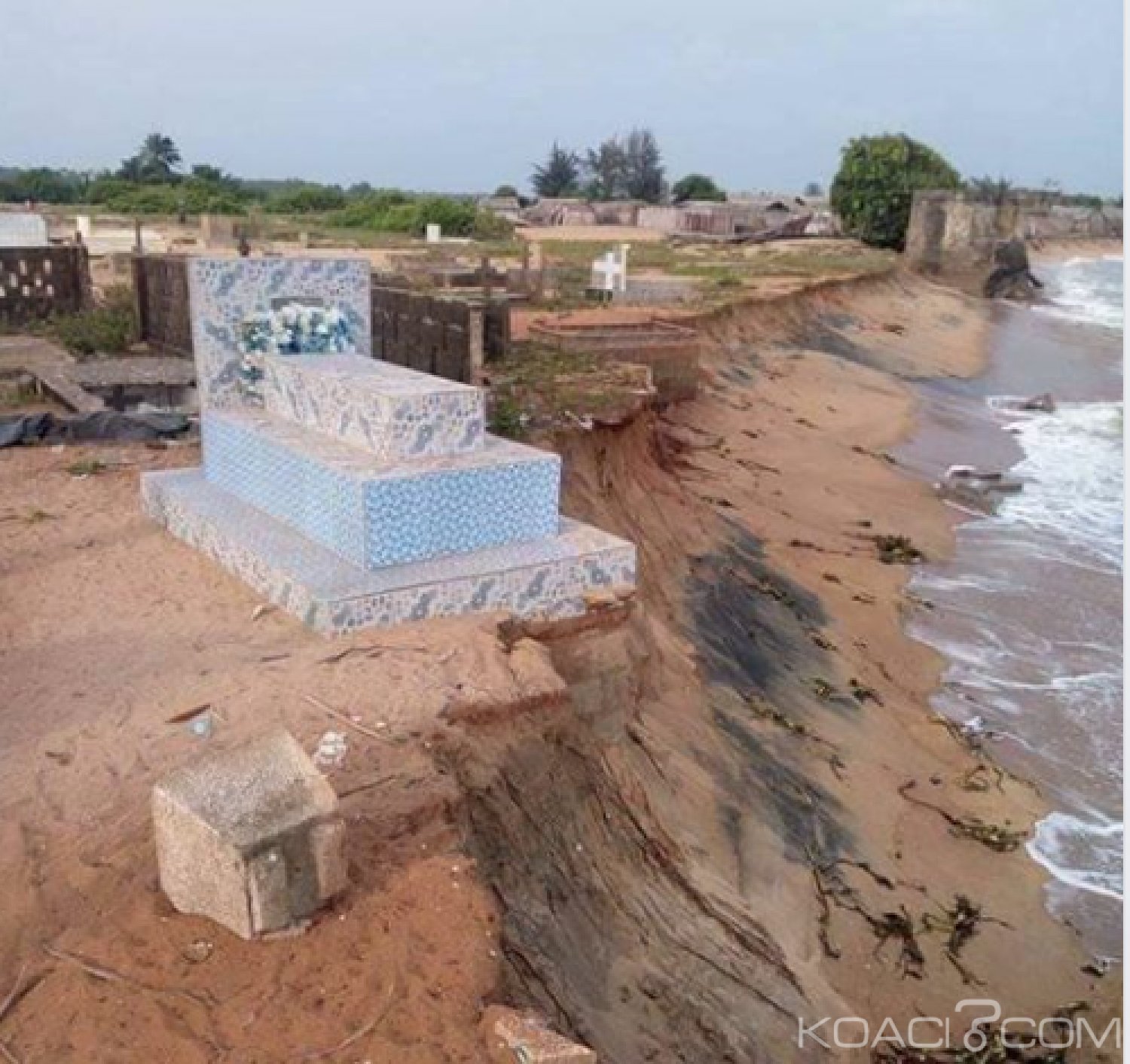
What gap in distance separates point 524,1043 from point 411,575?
134 inches

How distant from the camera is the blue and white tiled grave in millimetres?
6668

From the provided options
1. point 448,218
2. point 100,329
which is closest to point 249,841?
point 100,329

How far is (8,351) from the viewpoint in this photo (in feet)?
46.6

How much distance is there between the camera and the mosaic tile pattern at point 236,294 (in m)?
8.39

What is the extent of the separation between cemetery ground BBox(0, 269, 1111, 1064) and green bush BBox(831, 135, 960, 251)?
142 feet

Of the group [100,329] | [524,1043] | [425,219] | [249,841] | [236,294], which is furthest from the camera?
[425,219]

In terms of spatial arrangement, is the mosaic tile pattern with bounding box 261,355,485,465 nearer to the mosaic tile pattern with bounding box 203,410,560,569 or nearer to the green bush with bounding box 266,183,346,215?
the mosaic tile pattern with bounding box 203,410,560,569

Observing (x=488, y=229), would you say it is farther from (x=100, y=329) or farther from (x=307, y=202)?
(x=100, y=329)

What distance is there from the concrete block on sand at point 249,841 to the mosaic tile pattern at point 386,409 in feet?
10.6

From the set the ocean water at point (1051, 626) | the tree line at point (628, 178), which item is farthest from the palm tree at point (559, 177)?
the ocean water at point (1051, 626)

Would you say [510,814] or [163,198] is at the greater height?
[163,198]

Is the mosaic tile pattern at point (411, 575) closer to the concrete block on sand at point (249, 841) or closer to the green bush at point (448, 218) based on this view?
the concrete block on sand at point (249, 841)

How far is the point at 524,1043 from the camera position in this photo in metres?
3.60
